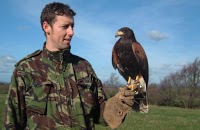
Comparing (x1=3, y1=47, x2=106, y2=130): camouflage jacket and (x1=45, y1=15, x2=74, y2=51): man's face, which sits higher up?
(x1=45, y1=15, x2=74, y2=51): man's face

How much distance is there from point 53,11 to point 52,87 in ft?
2.49

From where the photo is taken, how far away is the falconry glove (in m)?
3.72

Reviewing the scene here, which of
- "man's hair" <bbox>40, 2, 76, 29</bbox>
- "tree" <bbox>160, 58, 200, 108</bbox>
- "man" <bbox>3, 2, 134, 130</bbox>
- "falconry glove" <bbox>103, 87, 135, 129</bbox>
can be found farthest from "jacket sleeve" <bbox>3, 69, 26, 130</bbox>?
"tree" <bbox>160, 58, 200, 108</bbox>

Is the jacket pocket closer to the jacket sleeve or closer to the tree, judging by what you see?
the jacket sleeve

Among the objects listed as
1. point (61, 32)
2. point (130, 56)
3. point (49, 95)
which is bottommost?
point (49, 95)

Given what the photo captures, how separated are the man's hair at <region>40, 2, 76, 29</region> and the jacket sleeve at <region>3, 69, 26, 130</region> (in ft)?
1.99

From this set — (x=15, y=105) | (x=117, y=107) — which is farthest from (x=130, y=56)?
(x=15, y=105)

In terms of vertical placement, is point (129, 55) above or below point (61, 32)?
above

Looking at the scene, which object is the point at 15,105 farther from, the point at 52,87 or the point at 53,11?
the point at 53,11

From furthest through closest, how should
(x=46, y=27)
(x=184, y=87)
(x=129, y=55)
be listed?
1. (x=184, y=87)
2. (x=129, y=55)
3. (x=46, y=27)

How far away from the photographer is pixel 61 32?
10.9 feet

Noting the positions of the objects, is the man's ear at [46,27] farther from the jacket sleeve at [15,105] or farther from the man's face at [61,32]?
the jacket sleeve at [15,105]

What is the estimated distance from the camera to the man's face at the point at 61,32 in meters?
3.31

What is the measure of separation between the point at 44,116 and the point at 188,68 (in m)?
38.5
